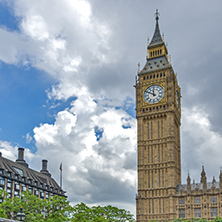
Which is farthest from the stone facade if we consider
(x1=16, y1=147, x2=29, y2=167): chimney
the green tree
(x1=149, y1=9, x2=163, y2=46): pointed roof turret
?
(x1=149, y1=9, x2=163, y2=46): pointed roof turret

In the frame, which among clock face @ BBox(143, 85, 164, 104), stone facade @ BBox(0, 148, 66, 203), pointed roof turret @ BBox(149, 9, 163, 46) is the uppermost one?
pointed roof turret @ BBox(149, 9, 163, 46)

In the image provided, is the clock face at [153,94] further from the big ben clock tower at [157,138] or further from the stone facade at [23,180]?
the stone facade at [23,180]

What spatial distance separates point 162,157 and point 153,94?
2538 cm

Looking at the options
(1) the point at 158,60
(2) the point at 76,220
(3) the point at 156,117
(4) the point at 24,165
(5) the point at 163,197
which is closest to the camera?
(2) the point at 76,220

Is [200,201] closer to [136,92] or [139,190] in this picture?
[139,190]

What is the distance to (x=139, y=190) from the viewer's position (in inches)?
5202

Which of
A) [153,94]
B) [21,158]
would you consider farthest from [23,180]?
[153,94]

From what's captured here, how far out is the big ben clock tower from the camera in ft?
419

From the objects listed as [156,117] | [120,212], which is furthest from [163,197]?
[156,117]

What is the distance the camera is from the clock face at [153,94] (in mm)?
141500

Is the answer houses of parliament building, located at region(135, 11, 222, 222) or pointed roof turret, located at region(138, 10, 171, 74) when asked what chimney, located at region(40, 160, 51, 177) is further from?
pointed roof turret, located at region(138, 10, 171, 74)

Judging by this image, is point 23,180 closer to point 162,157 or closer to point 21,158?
point 21,158

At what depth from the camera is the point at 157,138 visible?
449ft

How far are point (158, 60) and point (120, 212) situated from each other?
216ft
